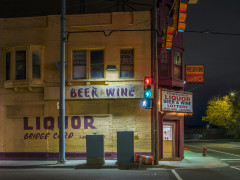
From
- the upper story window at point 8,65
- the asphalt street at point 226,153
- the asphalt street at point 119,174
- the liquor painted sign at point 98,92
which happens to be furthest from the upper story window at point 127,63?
the asphalt street at point 226,153

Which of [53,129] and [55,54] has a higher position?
[55,54]

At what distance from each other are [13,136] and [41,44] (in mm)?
5864

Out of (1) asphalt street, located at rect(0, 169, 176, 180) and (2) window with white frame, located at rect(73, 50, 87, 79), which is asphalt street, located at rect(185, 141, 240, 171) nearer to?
(1) asphalt street, located at rect(0, 169, 176, 180)

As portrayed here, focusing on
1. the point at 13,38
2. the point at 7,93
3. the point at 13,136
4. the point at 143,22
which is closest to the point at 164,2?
the point at 143,22

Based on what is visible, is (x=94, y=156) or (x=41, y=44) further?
(x=41, y=44)

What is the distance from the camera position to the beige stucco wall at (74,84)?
17.4m

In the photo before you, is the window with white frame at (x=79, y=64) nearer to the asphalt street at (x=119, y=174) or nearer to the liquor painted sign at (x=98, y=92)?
the liquor painted sign at (x=98, y=92)

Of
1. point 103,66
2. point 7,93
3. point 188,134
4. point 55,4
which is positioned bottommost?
point 188,134

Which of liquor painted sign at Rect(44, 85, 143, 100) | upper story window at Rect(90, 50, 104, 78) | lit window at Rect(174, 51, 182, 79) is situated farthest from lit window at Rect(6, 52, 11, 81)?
lit window at Rect(174, 51, 182, 79)

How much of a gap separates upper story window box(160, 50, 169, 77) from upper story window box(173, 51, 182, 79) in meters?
0.73

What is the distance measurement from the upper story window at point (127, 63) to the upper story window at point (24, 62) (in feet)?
15.9

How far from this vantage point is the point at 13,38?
60.0ft

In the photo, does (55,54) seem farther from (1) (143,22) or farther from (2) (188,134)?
(2) (188,134)

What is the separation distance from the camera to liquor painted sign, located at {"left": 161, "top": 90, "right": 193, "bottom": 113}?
17.2 metres
